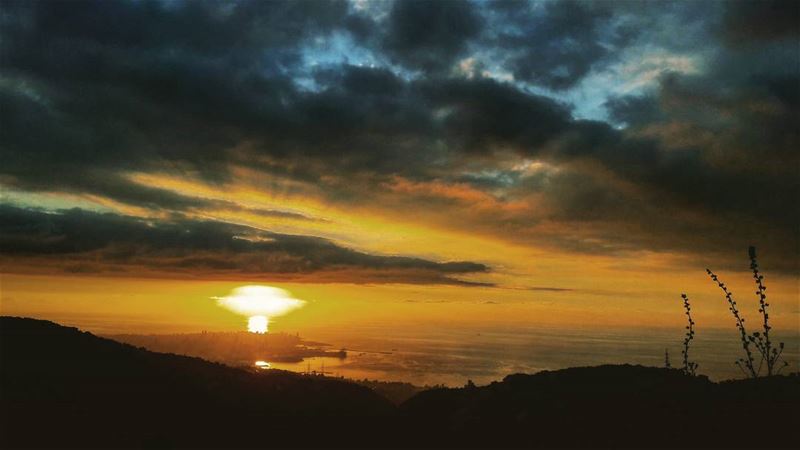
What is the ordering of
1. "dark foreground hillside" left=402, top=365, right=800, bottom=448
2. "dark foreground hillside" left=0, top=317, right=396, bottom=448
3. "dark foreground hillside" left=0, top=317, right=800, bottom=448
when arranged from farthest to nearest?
"dark foreground hillside" left=0, top=317, right=396, bottom=448 → "dark foreground hillside" left=0, top=317, right=800, bottom=448 → "dark foreground hillside" left=402, top=365, right=800, bottom=448

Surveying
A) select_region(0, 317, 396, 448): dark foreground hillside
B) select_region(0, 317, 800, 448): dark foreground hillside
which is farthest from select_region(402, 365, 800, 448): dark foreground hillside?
select_region(0, 317, 396, 448): dark foreground hillside

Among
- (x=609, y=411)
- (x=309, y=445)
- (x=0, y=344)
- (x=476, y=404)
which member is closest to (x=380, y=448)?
(x=309, y=445)

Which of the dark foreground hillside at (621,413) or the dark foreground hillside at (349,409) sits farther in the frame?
the dark foreground hillside at (349,409)

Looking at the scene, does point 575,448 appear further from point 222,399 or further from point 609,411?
point 222,399

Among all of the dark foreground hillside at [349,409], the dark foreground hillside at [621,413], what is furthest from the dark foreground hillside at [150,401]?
the dark foreground hillside at [621,413]

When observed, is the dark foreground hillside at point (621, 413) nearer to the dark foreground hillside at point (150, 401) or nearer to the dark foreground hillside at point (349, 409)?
the dark foreground hillside at point (349, 409)

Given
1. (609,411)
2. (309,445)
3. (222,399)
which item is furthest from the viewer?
(222,399)

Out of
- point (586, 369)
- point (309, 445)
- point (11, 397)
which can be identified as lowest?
point (309, 445)

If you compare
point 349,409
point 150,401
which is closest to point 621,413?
point 349,409

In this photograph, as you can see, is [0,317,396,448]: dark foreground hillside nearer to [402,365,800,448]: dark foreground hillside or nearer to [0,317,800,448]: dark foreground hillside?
[0,317,800,448]: dark foreground hillside
